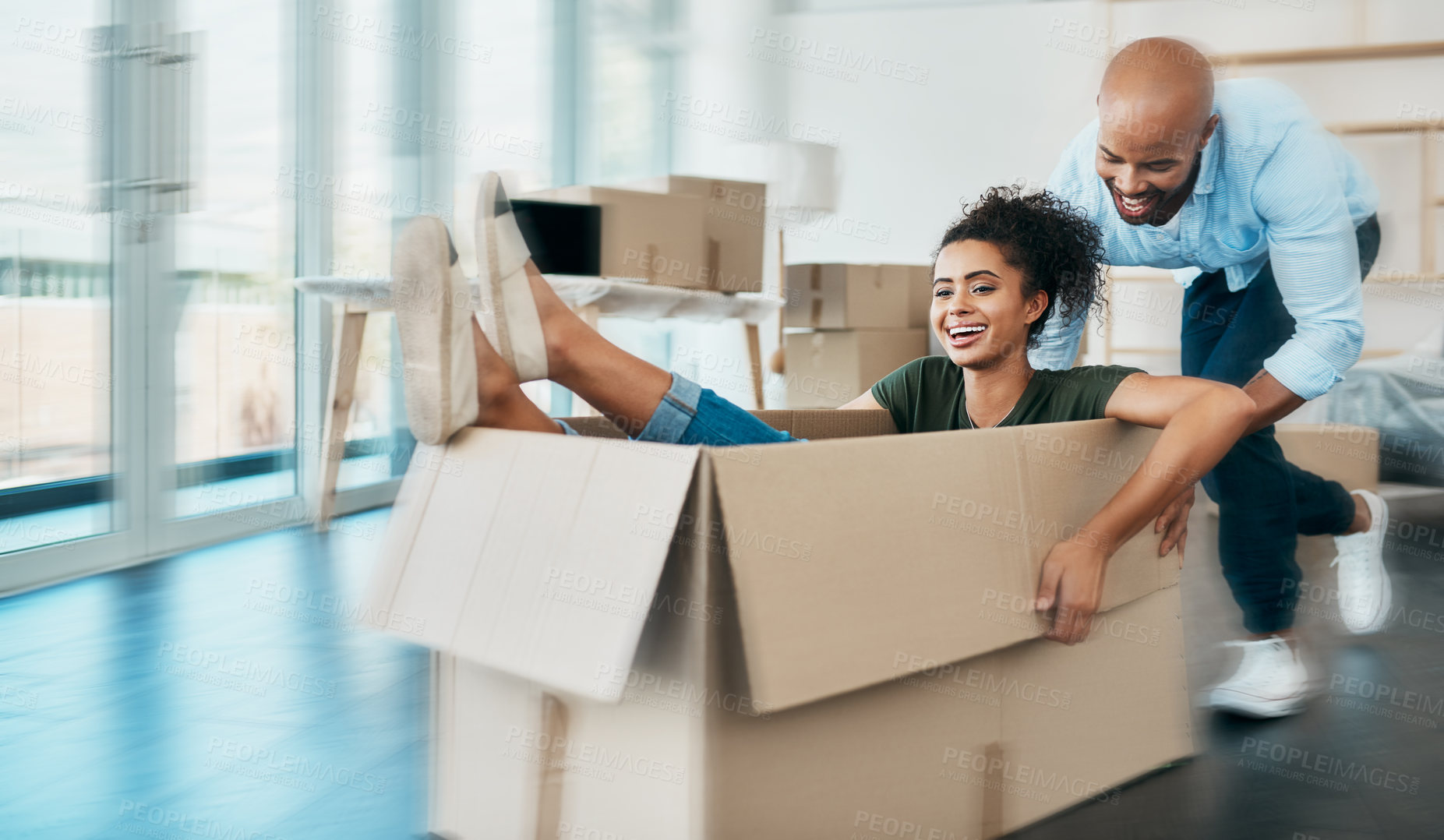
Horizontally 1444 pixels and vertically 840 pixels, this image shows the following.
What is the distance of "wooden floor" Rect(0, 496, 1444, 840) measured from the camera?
100 centimetres

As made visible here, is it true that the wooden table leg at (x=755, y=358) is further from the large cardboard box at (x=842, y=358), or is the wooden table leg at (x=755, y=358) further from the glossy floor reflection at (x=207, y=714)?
the glossy floor reflection at (x=207, y=714)

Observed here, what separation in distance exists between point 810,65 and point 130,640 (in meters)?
3.96

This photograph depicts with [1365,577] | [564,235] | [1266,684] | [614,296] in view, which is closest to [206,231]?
[564,235]

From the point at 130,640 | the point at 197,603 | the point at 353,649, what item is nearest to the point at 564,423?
the point at 353,649

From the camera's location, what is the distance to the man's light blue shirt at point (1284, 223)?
4.10 feet

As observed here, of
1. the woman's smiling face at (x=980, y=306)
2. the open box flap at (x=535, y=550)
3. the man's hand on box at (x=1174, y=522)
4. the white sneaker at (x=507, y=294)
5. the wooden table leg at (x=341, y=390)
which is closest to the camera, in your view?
the open box flap at (x=535, y=550)

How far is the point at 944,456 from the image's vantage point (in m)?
0.85

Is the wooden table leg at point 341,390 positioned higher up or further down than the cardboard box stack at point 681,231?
further down

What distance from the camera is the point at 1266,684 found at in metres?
1.34

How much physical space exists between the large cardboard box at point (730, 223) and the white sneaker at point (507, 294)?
1.71 meters

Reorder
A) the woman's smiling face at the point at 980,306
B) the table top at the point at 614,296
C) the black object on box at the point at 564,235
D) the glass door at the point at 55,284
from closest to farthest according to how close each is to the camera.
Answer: the woman's smiling face at the point at 980,306 → the glass door at the point at 55,284 → the table top at the point at 614,296 → the black object on box at the point at 564,235

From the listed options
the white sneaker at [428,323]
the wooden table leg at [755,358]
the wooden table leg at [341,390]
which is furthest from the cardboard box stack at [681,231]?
the white sneaker at [428,323]

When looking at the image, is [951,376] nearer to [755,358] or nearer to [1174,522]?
[1174,522]

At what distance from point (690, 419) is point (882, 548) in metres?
0.29
